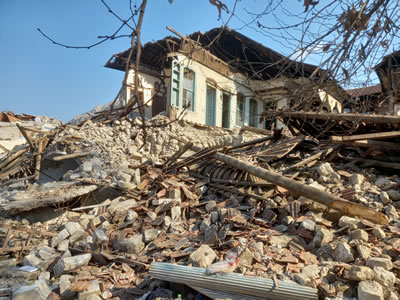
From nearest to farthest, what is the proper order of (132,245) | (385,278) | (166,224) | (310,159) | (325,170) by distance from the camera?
(385,278)
(132,245)
(166,224)
(325,170)
(310,159)

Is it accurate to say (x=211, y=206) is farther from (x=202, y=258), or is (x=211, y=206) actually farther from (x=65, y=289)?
(x=65, y=289)

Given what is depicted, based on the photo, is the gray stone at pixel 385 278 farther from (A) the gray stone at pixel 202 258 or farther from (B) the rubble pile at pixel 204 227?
(A) the gray stone at pixel 202 258

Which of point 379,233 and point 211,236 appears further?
point 211,236

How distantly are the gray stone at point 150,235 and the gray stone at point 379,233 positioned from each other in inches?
116

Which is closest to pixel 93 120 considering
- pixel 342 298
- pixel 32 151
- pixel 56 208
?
pixel 32 151

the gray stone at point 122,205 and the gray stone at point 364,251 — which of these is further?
the gray stone at point 122,205

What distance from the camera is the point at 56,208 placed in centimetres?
539

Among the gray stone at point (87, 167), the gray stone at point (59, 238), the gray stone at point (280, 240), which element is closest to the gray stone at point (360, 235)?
the gray stone at point (280, 240)

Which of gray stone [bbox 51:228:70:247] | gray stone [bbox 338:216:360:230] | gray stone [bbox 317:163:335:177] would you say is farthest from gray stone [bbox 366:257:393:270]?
gray stone [bbox 51:228:70:247]

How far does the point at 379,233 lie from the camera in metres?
3.01

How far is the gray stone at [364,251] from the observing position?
2.66m

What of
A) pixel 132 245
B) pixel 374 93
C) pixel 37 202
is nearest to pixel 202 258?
pixel 132 245

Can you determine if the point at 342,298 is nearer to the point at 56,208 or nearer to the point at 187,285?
the point at 187,285

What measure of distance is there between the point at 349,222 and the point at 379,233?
32cm
